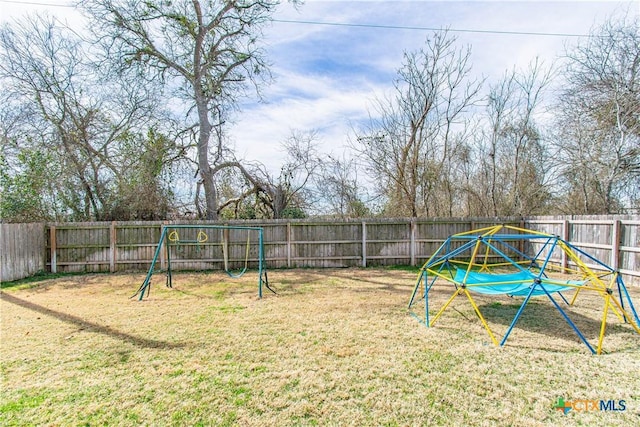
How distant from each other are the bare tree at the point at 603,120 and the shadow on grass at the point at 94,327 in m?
10.2

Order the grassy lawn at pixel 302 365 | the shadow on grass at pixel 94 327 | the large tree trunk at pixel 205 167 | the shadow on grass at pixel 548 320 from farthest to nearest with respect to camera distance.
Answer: the large tree trunk at pixel 205 167 < the shadow on grass at pixel 548 320 < the shadow on grass at pixel 94 327 < the grassy lawn at pixel 302 365

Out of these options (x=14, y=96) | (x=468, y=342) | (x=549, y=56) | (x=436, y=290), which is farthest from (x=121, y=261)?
(x=549, y=56)

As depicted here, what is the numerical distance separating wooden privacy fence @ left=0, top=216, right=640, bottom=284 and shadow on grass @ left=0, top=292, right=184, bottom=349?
2.74m

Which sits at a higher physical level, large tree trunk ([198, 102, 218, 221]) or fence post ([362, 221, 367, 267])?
large tree trunk ([198, 102, 218, 221])

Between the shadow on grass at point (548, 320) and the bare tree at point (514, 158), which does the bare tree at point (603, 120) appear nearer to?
the bare tree at point (514, 158)

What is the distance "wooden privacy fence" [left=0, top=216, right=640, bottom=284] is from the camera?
766 centimetres

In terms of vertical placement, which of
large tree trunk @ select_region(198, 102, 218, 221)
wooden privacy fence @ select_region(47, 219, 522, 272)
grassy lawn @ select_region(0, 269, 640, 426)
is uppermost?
large tree trunk @ select_region(198, 102, 218, 221)

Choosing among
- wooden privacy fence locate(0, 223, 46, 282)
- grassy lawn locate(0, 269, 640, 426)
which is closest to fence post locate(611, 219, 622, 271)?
grassy lawn locate(0, 269, 640, 426)

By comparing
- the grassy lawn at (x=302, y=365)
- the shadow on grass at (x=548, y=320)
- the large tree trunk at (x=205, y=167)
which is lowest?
the shadow on grass at (x=548, y=320)

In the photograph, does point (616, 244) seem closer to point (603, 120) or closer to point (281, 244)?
point (603, 120)

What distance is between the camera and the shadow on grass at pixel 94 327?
10.6 ft

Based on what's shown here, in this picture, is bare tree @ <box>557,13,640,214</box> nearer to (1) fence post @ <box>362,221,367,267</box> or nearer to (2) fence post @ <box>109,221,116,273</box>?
(1) fence post @ <box>362,221,367,267</box>

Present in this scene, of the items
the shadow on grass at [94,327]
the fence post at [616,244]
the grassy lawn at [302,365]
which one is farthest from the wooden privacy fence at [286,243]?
the grassy lawn at [302,365]

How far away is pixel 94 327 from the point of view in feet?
12.4
